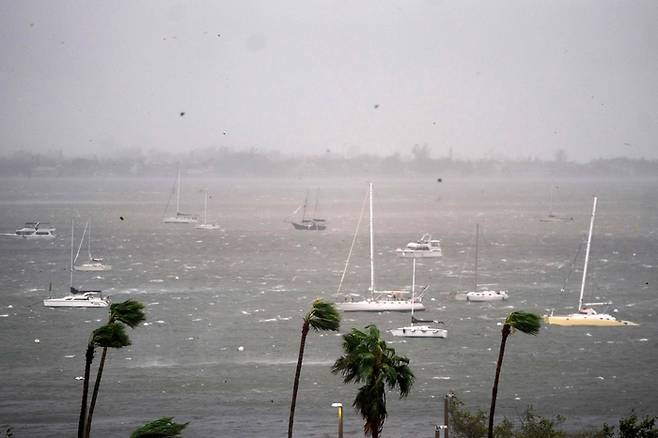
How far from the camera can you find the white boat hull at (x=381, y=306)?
2571 inches

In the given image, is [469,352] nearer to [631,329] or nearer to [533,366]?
[533,366]

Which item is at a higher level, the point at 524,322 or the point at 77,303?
the point at 524,322

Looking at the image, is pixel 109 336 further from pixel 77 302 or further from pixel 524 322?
pixel 77 302

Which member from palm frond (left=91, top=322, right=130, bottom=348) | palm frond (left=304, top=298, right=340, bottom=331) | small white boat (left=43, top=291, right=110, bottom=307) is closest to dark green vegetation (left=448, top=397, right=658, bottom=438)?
palm frond (left=304, top=298, right=340, bottom=331)

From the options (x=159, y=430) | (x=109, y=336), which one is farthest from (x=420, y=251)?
(x=159, y=430)

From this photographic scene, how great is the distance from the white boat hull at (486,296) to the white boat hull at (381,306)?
557cm

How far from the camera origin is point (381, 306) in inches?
2576

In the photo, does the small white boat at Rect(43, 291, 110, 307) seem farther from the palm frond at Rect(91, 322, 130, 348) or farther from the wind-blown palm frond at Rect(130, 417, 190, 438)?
the wind-blown palm frond at Rect(130, 417, 190, 438)

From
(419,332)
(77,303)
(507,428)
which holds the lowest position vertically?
(77,303)

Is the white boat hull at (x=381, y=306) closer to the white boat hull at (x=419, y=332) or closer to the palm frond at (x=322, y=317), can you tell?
the white boat hull at (x=419, y=332)

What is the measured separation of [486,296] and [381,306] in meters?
9.10

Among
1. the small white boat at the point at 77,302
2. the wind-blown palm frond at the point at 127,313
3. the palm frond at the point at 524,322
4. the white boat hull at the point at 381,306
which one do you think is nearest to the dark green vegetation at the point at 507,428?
the palm frond at the point at 524,322

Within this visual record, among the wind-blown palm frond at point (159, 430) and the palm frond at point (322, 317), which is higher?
the palm frond at point (322, 317)

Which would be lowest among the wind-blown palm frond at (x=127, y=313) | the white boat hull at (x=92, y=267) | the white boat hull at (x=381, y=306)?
the white boat hull at (x=92, y=267)
